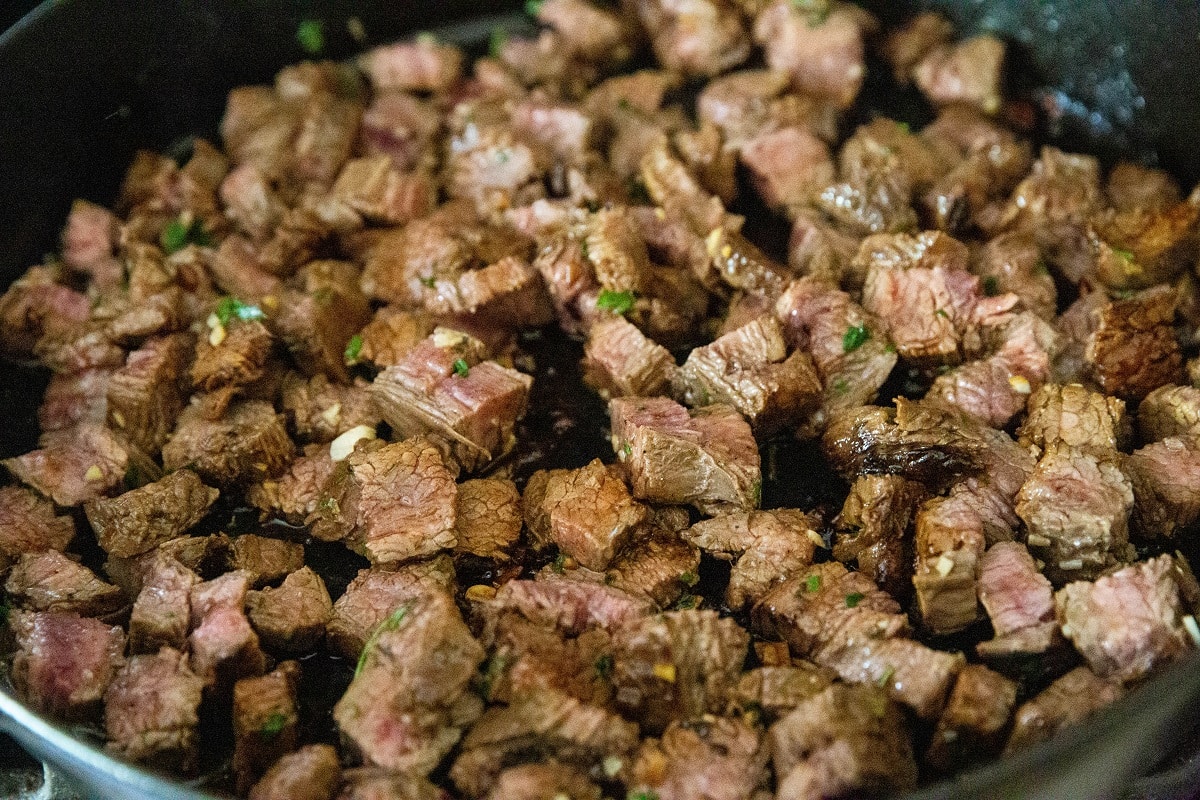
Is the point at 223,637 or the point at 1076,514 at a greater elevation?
the point at 223,637

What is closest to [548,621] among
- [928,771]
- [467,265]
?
[928,771]

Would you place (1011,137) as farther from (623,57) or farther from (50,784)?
(50,784)

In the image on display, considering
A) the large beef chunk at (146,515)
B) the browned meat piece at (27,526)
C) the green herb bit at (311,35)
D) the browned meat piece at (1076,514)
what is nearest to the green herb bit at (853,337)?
the browned meat piece at (1076,514)

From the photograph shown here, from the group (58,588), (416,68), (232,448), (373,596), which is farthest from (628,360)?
(416,68)

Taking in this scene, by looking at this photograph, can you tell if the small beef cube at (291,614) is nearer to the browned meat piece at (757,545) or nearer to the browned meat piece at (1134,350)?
the browned meat piece at (757,545)

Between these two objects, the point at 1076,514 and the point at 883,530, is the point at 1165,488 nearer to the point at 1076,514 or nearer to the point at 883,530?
the point at 1076,514

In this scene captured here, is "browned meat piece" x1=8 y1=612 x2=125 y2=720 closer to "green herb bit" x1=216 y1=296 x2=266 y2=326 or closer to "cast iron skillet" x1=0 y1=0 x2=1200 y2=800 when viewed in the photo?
"cast iron skillet" x1=0 y1=0 x2=1200 y2=800

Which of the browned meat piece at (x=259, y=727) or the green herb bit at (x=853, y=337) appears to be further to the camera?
the green herb bit at (x=853, y=337)

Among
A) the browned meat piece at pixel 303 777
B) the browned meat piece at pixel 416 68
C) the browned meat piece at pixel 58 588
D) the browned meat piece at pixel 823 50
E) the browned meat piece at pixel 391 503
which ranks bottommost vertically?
the browned meat piece at pixel 303 777

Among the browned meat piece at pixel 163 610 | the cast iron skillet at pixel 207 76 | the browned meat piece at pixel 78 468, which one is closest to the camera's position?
the browned meat piece at pixel 163 610
